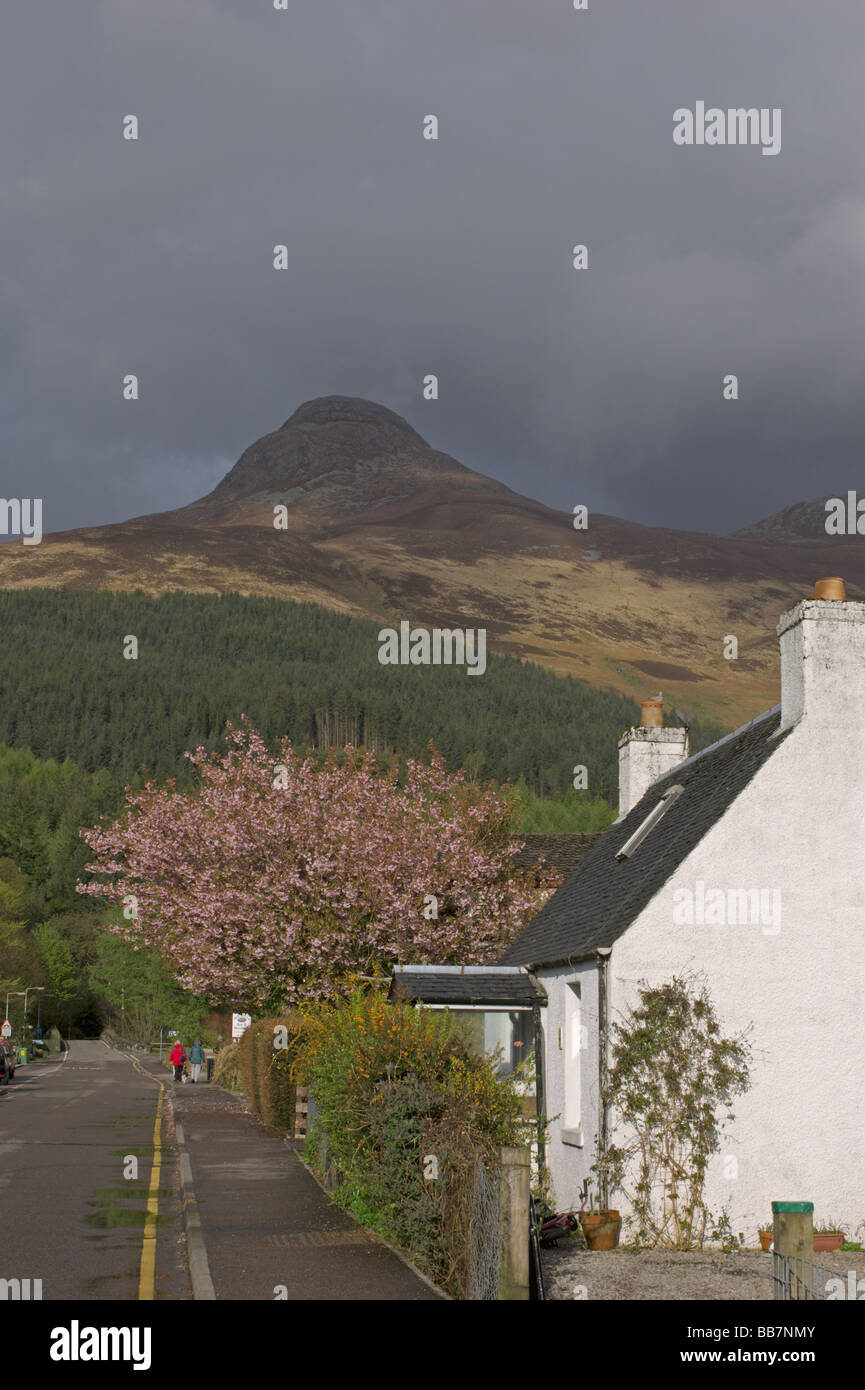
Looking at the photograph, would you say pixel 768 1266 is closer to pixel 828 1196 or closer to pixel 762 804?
pixel 828 1196

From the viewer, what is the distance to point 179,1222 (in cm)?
1566

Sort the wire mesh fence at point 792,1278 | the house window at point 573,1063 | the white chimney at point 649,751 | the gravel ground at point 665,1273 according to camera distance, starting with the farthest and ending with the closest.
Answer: the white chimney at point 649,751, the house window at point 573,1063, the gravel ground at point 665,1273, the wire mesh fence at point 792,1278

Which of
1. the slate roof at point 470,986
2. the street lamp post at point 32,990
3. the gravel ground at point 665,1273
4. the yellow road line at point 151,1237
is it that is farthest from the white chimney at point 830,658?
the street lamp post at point 32,990

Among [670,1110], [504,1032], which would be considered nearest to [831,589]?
[670,1110]

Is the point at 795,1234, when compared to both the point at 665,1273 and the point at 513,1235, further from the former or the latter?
the point at 665,1273

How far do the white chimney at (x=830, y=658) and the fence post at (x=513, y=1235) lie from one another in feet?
25.5

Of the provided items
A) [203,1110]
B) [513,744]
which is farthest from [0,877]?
[203,1110]

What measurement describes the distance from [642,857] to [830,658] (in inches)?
166

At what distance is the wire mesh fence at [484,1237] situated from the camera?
9.85 meters

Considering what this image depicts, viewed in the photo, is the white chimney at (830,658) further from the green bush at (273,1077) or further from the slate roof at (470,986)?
the green bush at (273,1077)

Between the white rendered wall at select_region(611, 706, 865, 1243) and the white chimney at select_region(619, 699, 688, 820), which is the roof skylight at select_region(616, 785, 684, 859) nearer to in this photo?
the white chimney at select_region(619, 699, 688, 820)
